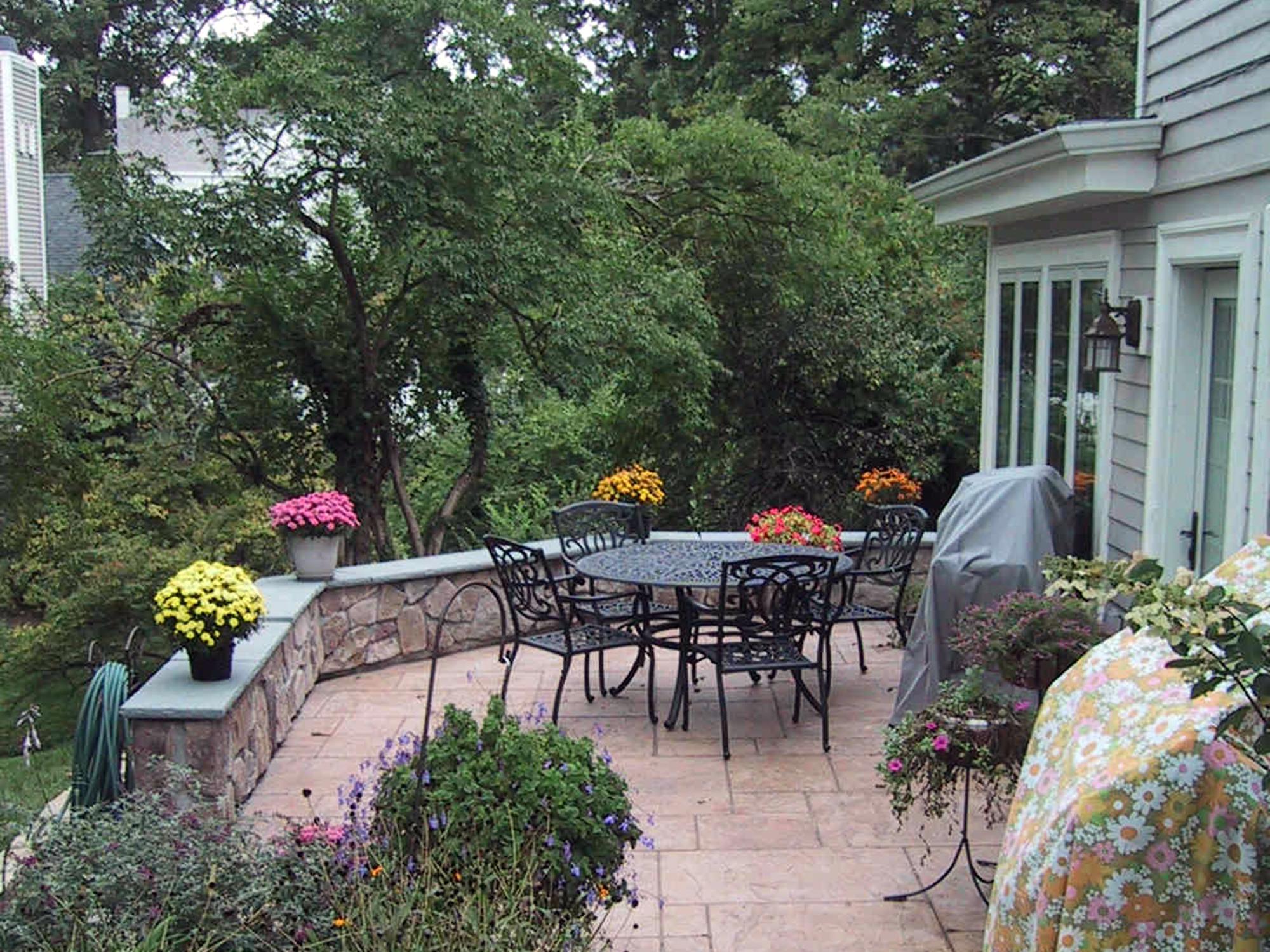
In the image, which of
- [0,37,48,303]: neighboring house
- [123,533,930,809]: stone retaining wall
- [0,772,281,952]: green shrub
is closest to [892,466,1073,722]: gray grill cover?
[123,533,930,809]: stone retaining wall

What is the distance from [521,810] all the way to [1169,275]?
3.32 meters

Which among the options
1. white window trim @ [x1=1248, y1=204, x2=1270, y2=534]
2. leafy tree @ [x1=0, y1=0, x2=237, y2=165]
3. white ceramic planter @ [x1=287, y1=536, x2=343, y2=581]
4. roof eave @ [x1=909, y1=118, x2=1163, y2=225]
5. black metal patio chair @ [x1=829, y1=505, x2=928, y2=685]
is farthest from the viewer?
leafy tree @ [x1=0, y1=0, x2=237, y2=165]

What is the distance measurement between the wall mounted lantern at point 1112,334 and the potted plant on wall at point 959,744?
6.37 feet

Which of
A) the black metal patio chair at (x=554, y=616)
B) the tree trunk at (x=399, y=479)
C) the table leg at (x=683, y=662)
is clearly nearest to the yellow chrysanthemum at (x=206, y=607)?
the black metal patio chair at (x=554, y=616)

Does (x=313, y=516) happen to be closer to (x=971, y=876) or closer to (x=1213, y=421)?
(x=971, y=876)

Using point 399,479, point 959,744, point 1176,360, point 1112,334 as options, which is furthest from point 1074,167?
point 399,479

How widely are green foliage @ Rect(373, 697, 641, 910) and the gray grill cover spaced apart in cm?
241

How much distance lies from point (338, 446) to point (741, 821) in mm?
4390

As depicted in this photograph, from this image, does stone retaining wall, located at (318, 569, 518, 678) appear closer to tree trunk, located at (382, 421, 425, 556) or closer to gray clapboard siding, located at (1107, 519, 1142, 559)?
tree trunk, located at (382, 421, 425, 556)

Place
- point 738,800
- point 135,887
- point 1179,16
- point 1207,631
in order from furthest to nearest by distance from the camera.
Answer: point 1179,16 < point 738,800 < point 135,887 < point 1207,631

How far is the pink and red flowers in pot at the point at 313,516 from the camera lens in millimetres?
6668

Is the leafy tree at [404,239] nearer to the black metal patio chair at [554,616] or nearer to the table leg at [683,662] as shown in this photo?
the black metal patio chair at [554,616]

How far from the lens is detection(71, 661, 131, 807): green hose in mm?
3879

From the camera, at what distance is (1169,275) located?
16.8ft
